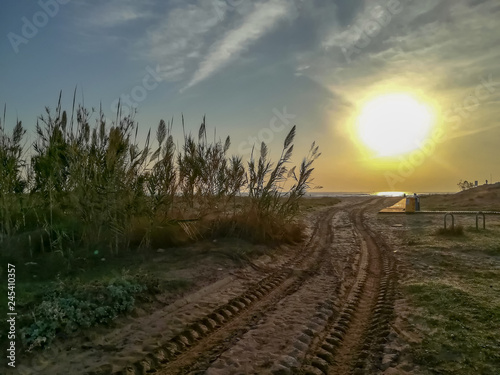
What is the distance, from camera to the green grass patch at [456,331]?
Result: 3.58 meters

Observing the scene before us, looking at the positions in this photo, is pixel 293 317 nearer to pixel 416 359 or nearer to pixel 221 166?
pixel 416 359

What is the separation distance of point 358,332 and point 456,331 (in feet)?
3.62

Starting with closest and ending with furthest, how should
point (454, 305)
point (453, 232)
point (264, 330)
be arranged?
point (264, 330), point (454, 305), point (453, 232)

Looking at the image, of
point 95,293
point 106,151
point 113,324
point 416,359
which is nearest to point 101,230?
point 106,151

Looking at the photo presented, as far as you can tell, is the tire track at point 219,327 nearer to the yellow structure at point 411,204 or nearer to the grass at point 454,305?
the grass at point 454,305

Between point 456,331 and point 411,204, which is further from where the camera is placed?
point 411,204

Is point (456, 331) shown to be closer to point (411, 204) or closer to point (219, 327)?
point (219, 327)

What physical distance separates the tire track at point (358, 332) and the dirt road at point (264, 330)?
1cm

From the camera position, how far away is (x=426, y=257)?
920 centimetres

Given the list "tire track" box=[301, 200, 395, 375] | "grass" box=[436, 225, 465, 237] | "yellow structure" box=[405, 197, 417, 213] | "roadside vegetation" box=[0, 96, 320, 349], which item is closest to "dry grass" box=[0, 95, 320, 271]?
"roadside vegetation" box=[0, 96, 320, 349]

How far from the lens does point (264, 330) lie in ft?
14.6

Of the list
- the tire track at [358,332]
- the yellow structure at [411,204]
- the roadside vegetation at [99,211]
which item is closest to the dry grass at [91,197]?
the roadside vegetation at [99,211]

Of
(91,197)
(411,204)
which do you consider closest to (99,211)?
(91,197)

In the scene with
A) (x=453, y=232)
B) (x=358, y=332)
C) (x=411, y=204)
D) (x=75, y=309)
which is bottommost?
(x=358, y=332)
